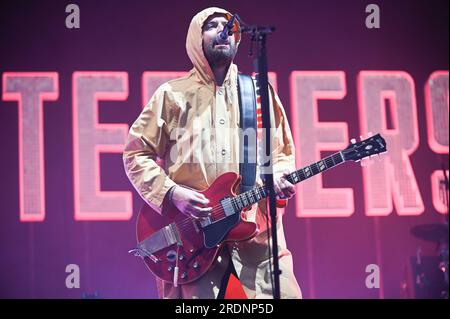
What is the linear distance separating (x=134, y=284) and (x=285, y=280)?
2364 mm

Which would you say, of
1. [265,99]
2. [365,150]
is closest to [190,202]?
[265,99]

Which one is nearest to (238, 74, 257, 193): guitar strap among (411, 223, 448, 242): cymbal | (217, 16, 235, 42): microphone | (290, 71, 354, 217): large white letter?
(217, 16, 235, 42): microphone

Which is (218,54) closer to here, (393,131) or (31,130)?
(31,130)

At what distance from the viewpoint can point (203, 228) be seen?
13.5ft

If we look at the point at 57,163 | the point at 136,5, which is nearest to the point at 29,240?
the point at 57,163

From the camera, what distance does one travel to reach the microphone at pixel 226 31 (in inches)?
150

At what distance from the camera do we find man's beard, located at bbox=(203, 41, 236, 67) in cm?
429

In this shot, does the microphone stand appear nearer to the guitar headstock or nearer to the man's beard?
the man's beard

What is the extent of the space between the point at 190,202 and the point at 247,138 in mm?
500

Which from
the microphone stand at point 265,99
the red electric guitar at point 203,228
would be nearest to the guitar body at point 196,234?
the red electric guitar at point 203,228

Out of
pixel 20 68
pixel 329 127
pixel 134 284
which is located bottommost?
pixel 134 284
